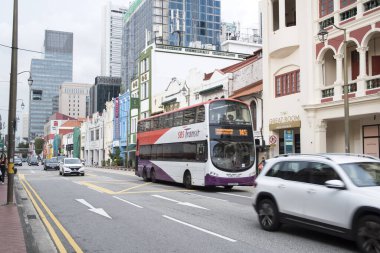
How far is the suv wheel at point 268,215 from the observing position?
10.0 metres

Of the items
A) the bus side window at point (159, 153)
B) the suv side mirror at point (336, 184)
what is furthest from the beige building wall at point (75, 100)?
the suv side mirror at point (336, 184)

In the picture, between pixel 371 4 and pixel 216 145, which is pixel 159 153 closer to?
pixel 216 145

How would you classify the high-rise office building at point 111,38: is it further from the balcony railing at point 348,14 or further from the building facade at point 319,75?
the balcony railing at point 348,14

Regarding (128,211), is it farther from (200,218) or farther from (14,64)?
(14,64)

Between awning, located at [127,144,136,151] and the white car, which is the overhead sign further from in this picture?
awning, located at [127,144,136,151]

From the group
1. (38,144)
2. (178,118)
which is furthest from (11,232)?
(38,144)

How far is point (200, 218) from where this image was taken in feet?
40.5

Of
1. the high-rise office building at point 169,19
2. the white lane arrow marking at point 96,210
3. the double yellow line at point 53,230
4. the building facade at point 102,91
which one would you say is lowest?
the double yellow line at point 53,230

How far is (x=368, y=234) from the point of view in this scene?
24.7 ft

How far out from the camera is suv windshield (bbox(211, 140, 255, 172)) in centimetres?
2059

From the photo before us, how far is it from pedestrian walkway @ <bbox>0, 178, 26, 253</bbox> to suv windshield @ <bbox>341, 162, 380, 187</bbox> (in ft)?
19.8

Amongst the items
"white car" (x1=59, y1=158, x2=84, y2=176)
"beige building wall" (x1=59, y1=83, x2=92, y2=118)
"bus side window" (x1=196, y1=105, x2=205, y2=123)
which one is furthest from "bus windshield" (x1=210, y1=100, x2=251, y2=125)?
"beige building wall" (x1=59, y1=83, x2=92, y2=118)

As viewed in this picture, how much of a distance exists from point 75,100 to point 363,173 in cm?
18981

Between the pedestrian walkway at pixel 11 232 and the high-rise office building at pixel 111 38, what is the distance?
595ft
